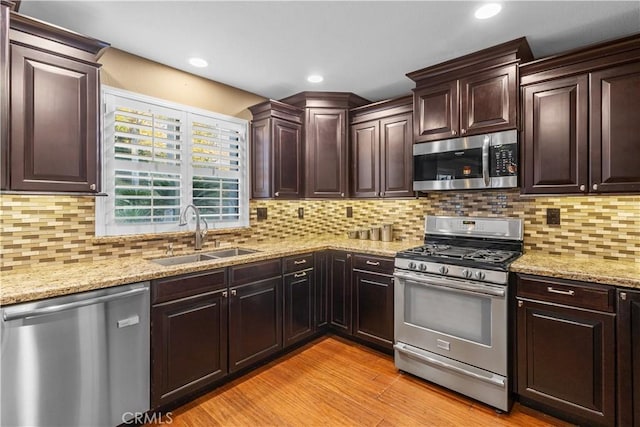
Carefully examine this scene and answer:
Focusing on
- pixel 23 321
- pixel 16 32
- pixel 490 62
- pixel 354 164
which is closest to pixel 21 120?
pixel 16 32

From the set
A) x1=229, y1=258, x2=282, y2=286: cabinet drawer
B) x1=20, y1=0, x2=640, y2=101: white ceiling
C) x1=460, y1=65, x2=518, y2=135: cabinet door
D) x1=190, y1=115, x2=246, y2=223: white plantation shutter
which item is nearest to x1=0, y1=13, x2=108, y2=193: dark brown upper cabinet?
x1=20, y1=0, x2=640, y2=101: white ceiling

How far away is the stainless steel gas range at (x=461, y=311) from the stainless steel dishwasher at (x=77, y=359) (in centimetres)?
191

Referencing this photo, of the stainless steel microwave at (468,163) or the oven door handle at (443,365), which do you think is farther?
the stainless steel microwave at (468,163)

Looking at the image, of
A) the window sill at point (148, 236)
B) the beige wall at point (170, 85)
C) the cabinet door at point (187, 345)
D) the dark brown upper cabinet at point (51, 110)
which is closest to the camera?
the dark brown upper cabinet at point (51, 110)

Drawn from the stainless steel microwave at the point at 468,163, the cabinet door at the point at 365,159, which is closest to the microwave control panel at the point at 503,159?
the stainless steel microwave at the point at 468,163

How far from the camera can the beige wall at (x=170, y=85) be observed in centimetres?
243

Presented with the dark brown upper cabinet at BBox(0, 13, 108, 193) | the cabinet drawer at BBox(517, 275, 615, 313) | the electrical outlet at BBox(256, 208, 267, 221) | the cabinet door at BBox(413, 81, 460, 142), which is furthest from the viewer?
the electrical outlet at BBox(256, 208, 267, 221)

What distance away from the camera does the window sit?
2.43m

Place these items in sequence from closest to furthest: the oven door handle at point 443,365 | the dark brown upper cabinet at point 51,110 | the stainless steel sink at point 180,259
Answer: the dark brown upper cabinet at point 51,110
the oven door handle at point 443,365
the stainless steel sink at point 180,259

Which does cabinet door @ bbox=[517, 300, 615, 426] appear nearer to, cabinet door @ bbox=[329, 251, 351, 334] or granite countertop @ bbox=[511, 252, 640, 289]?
granite countertop @ bbox=[511, 252, 640, 289]

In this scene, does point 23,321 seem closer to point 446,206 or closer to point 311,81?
point 311,81

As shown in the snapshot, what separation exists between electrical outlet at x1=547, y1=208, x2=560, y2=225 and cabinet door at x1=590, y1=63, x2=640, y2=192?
1.43 ft

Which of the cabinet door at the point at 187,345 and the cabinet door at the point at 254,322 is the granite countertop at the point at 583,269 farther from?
the cabinet door at the point at 187,345

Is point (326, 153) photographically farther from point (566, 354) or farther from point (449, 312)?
point (566, 354)
